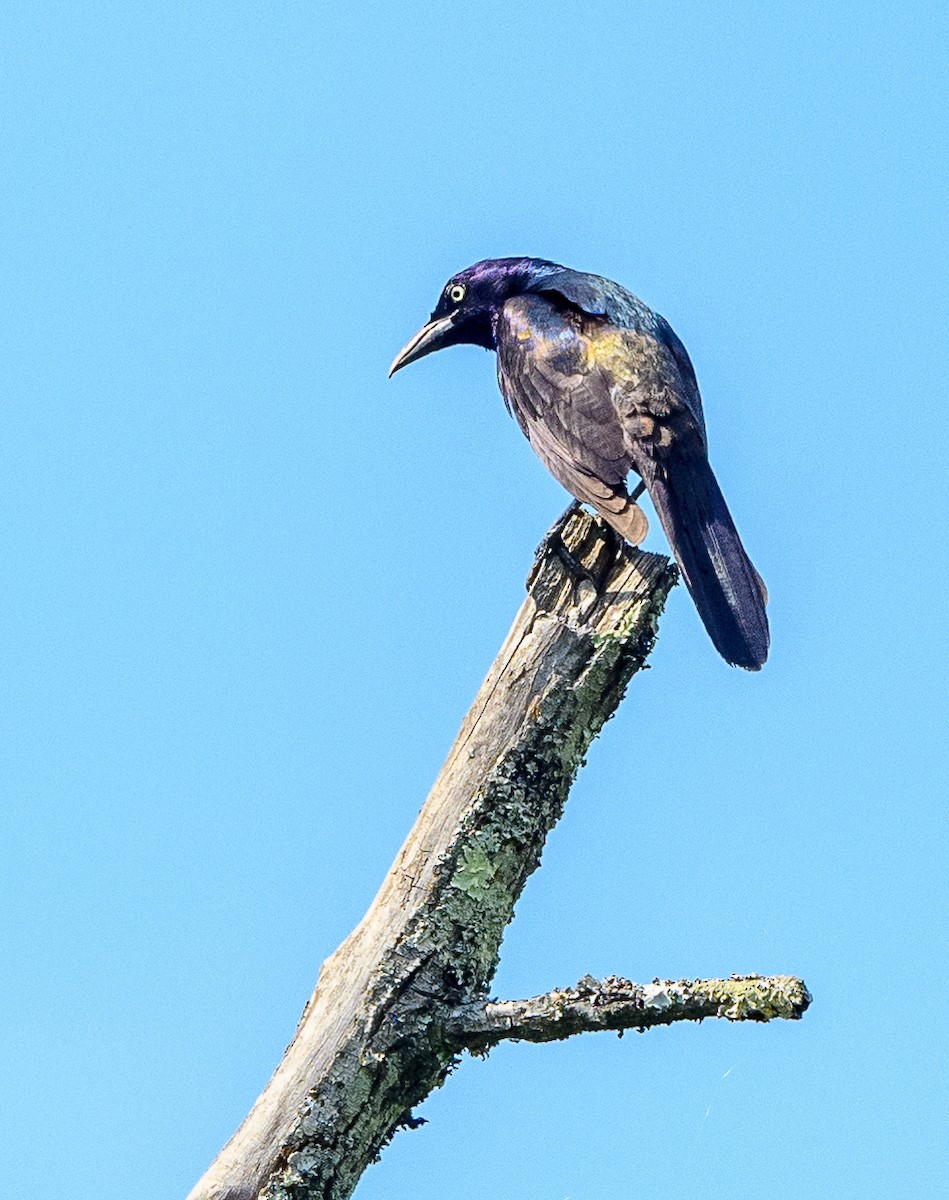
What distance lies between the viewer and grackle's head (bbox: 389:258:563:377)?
23.8ft

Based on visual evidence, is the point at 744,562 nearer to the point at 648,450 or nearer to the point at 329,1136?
the point at 648,450

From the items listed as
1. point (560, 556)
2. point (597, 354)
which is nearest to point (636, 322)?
point (597, 354)

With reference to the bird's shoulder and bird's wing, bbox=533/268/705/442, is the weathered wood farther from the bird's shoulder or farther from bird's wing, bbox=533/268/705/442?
bird's wing, bbox=533/268/705/442

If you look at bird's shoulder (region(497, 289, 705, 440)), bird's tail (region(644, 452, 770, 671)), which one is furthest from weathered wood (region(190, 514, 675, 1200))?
bird's shoulder (region(497, 289, 705, 440))

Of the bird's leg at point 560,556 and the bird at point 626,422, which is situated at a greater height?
the bird at point 626,422

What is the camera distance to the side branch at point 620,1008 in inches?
111

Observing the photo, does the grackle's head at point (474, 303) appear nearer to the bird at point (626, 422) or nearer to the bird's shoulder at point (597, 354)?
the bird at point (626, 422)

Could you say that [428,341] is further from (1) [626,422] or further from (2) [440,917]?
(2) [440,917]

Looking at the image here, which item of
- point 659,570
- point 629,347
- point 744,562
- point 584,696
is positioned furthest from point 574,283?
point 584,696

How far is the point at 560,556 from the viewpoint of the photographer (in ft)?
13.3

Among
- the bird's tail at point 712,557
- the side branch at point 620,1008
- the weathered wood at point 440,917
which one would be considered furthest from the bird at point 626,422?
the side branch at point 620,1008

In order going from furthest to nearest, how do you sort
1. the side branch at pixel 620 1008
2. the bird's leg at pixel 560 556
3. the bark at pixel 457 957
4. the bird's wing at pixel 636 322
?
the bird's wing at pixel 636 322, the bird's leg at pixel 560 556, the bark at pixel 457 957, the side branch at pixel 620 1008

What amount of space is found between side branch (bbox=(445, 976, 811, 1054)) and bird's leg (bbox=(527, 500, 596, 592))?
1.16m

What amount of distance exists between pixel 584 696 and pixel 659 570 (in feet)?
2.17
